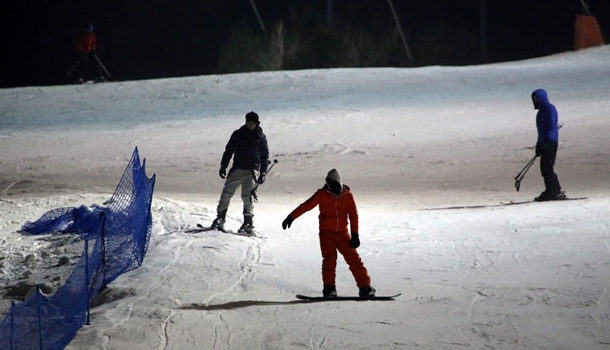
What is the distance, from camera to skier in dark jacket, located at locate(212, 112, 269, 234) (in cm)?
1231

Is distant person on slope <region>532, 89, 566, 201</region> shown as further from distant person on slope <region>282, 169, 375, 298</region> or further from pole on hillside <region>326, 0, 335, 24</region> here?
pole on hillside <region>326, 0, 335, 24</region>

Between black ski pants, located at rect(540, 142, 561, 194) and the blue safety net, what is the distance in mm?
5746

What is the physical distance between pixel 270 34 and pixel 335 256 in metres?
25.7

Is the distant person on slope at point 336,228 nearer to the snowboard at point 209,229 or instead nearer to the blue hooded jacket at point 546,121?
the snowboard at point 209,229

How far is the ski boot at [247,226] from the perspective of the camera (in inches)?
488

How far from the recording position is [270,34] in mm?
34062

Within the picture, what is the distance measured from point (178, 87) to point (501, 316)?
2004cm

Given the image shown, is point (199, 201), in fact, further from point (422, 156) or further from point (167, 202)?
point (422, 156)

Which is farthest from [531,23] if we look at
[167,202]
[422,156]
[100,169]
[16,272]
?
[16,272]

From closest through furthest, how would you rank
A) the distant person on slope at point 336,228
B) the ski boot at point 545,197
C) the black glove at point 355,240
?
the black glove at point 355,240 → the distant person on slope at point 336,228 → the ski boot at point 545,197

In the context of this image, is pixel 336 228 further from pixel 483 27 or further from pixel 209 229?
pixel 483 27

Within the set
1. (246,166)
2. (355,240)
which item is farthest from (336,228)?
(246,166)

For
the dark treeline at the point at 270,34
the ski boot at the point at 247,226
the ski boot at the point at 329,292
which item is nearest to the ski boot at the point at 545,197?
the ski boot at the point at 247,226

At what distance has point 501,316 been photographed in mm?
8305
